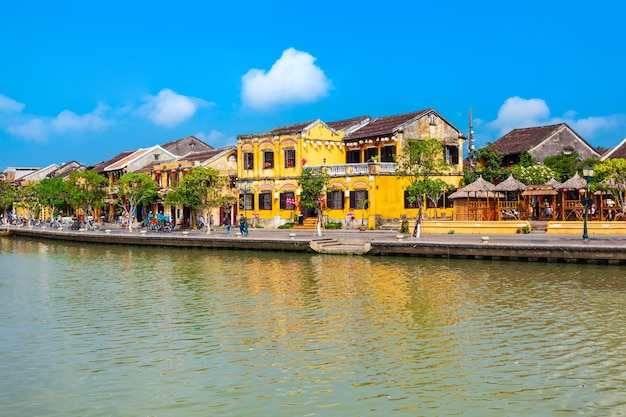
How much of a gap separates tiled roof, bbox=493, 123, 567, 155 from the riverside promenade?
20321 millimetres

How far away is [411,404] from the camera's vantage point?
10.9m

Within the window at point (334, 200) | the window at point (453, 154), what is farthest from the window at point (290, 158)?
the window at point (453, 154)

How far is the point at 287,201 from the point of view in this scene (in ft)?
167

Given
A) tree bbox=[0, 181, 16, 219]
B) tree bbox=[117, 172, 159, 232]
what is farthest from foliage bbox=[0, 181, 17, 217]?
tree bbox=[117, 172, 159, 232]

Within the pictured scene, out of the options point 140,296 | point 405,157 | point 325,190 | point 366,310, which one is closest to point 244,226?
point 325,190

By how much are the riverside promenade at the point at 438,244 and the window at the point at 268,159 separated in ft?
24.4

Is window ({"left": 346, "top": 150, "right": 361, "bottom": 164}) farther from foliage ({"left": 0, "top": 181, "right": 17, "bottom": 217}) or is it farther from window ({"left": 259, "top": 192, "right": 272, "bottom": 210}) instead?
foliage ({"left": 0, "top": 181, "right": 17, "bottom": 217})

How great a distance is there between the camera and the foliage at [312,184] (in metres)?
46.2

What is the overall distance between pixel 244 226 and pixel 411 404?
33.8 meters

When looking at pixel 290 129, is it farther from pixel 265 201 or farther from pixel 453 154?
pixel 453 154

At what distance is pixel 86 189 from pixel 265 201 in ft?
77.4

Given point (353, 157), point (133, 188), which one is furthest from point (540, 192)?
point (133, 188)

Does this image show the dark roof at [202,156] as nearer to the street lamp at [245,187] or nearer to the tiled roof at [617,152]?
the street lamp at [245,187]

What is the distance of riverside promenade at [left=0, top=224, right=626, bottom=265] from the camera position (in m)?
28.9
